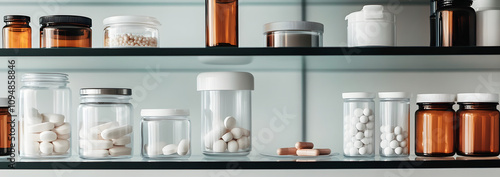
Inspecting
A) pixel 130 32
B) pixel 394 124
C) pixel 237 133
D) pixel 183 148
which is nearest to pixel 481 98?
pixel 394 124

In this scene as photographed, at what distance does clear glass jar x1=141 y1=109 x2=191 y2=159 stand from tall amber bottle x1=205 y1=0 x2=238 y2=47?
15 centimetres

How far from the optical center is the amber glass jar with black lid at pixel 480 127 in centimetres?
104

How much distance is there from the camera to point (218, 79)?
42.1 inches

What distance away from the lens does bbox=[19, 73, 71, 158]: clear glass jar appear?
1.06 meters

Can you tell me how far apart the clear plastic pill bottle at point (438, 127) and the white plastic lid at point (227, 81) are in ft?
1.14

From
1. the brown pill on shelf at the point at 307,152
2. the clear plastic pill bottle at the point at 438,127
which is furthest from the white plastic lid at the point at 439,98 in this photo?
the brown pill on shelf at the point at 307,152

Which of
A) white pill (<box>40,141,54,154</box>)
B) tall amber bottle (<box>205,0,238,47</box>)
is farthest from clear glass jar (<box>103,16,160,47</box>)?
white pill (<box>40,141,54,154</box>)

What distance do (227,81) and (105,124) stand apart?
0.25 m

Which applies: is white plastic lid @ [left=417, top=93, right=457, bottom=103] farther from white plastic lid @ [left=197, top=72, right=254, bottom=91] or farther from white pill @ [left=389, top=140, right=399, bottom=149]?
white plastic lid @ [left=197, top=72, right=254, bottom=91]

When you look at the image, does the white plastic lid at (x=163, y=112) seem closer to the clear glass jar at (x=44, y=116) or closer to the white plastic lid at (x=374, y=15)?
the clear glass jar at (x=44, y=116)

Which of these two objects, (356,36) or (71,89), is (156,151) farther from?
(356,36)

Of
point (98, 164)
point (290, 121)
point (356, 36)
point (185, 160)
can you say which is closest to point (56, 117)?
point (98, 164)

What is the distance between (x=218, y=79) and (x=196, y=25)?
0.24 metres

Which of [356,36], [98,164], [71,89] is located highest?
[356,36]
